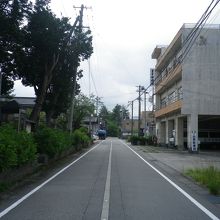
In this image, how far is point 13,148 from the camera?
635 inches

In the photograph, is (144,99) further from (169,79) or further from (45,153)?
(45,153)

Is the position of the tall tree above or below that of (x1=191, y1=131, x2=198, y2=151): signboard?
above

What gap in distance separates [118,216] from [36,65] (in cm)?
2791

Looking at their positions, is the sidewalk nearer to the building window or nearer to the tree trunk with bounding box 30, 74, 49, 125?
the tree trunk with bounding box 30, 74, 49, 125

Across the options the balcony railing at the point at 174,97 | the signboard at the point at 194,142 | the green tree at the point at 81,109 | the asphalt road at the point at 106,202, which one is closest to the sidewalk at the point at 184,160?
the signboard at the point at 194,142

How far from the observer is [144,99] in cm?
10200

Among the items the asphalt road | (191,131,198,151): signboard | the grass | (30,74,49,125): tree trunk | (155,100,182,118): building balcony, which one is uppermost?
(155,100,182,118): building balcony

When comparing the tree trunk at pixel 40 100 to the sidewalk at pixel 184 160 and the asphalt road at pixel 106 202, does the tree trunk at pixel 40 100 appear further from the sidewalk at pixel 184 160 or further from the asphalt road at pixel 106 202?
the asphalt road at pixel 106 202

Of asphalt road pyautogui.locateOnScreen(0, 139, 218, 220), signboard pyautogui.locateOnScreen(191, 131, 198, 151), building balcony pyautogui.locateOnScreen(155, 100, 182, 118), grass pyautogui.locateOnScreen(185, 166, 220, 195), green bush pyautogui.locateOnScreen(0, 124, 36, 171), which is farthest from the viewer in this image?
building balcony pyautogui.locateOnScreen(155, 100, 182, 118)

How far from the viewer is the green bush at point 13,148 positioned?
1523 cm

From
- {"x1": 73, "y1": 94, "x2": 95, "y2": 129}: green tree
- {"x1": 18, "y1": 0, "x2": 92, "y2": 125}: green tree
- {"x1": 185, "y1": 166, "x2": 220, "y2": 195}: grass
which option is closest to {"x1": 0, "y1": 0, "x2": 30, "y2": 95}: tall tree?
{"x1": 18, "y1": 0, "x2": 92, "y2": 125}: green tree

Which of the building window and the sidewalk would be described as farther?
the building window

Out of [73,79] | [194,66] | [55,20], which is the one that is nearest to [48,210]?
[55,20]

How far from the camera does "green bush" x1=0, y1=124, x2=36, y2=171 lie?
15.2 meters
